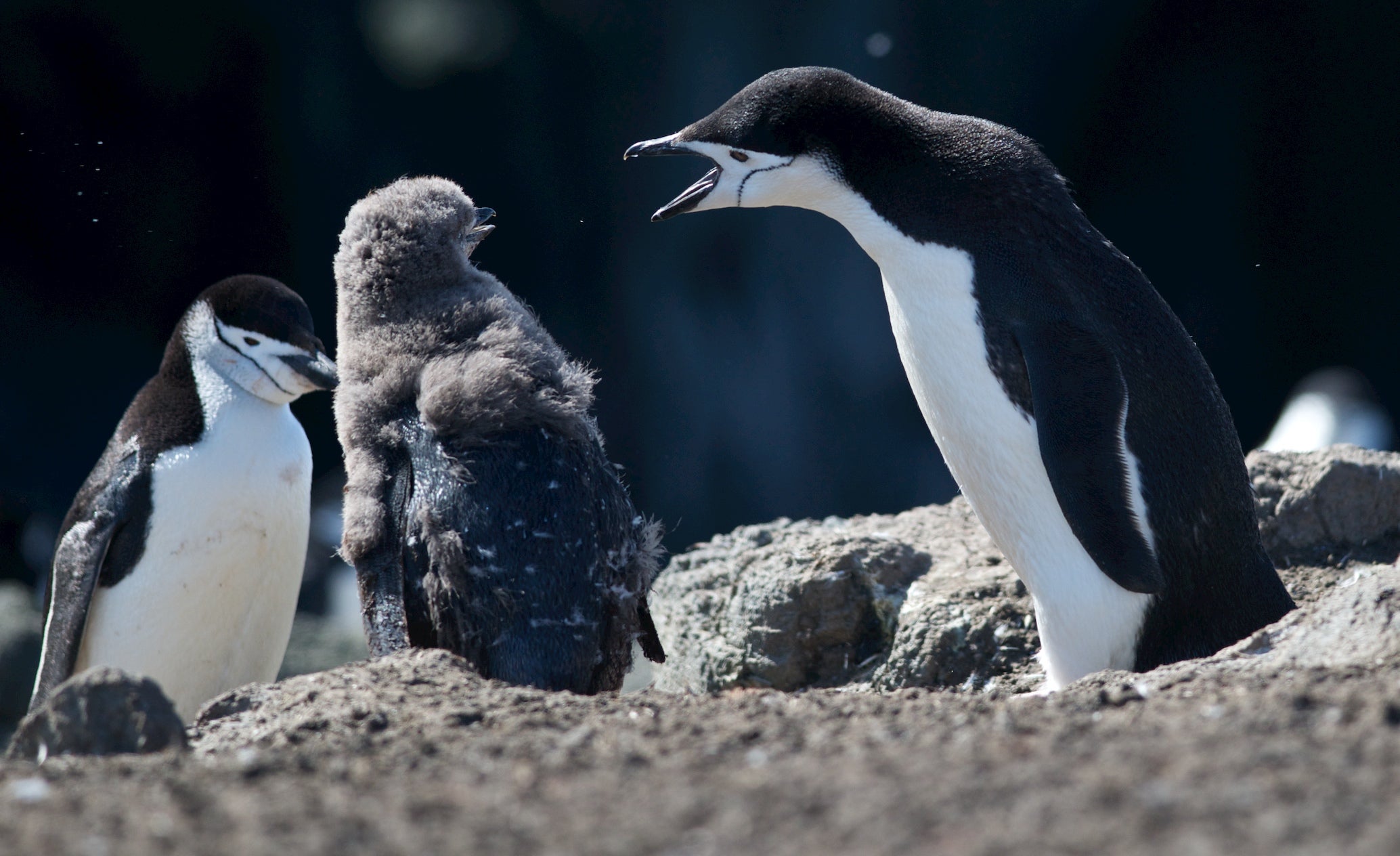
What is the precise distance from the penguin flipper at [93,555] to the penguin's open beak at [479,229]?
1.23 m

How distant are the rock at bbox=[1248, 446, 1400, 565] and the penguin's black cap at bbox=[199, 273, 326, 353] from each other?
10.0ft

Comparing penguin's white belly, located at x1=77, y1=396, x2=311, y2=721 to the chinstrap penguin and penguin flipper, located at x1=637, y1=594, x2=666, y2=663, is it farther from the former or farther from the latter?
the chinstrap penguin

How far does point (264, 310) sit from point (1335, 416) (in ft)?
24.6

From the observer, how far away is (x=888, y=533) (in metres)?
4.35

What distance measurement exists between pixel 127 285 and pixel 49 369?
0.89m

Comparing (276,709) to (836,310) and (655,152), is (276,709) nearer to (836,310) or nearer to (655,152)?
(655,152)

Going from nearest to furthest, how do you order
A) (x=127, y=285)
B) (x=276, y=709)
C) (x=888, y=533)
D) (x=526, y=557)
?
1. (x=276, y=709)
2. (x=526, y=557)
3. (x=888, y=533)
4. (x=127, y=285)

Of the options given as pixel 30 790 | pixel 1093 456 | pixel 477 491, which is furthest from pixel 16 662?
pixel 1093 456

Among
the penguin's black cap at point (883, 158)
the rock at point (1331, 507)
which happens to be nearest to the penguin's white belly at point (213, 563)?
the penguin's black cap at point (883, 158)

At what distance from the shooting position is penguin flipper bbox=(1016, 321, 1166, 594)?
122 inches

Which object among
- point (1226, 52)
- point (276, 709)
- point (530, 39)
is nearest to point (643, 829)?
point (276, 709)

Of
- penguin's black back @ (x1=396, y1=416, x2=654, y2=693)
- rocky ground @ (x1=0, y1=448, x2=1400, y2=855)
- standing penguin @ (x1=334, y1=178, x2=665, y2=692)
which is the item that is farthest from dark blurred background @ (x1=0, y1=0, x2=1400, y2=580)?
rocky ground @ (x1=0, y1=448, x2=1400, y2=855)

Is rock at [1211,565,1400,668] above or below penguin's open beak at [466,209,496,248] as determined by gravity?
below

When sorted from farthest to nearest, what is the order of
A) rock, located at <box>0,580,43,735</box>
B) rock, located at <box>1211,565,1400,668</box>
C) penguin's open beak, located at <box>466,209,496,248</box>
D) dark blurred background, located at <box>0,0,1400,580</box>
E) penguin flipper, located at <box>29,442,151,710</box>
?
dark blurred background, located at <box>0,0,1400,580</box>, rock, located at <box>0,580,43,735</box>, penguin flipper, located at <box>29,442,151,710</box>, penguin's open beak, located at <box>466,209,496,248</box>, rock, located at <box>1211,565,1400,668</box>
